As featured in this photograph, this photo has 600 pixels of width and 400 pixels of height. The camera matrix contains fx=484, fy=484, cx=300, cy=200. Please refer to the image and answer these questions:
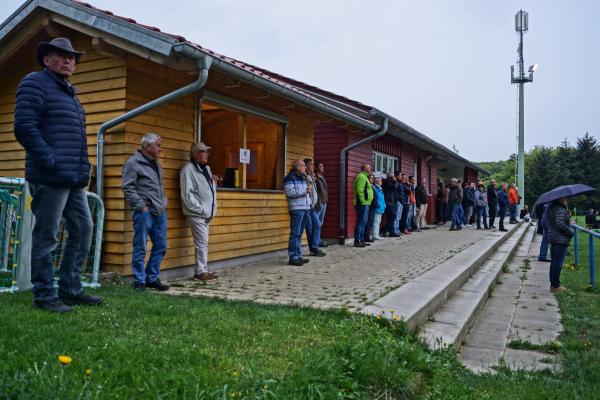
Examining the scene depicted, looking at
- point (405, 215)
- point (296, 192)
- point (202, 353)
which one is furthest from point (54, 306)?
point (405, 215)

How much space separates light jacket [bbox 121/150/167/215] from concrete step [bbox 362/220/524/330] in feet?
8.80

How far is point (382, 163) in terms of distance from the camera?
15438mm

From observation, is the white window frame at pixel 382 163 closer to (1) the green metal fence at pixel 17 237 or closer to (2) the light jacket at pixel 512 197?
(2) the light jacket at pixel 512 197

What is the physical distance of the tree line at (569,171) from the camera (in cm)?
4725

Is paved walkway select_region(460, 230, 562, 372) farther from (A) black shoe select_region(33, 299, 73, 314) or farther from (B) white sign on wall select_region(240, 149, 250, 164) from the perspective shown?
(B) white sign on wall select_region(240, 149, 250, 164)

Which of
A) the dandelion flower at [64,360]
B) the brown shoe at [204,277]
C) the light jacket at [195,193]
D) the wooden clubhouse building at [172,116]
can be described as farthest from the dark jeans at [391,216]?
the dandelion flower at [64,360]

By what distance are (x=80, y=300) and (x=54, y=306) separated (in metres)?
0.37

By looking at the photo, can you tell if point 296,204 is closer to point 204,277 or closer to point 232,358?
point 204,277

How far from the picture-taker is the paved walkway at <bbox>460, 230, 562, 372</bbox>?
4.49 m

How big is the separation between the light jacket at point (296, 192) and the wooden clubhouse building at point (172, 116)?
25.1 inches

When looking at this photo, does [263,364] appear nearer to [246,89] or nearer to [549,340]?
[549,340]

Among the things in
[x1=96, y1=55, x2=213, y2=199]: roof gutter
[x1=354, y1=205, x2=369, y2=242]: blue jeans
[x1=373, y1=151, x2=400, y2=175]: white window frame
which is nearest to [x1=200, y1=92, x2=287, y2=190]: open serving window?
[x1=354, y1=205, x2=369, y2=242]: blue jeans

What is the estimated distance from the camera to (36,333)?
3.18 metres

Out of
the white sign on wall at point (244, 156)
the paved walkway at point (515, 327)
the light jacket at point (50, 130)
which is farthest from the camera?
the white sign on wall at point (244, 156)
